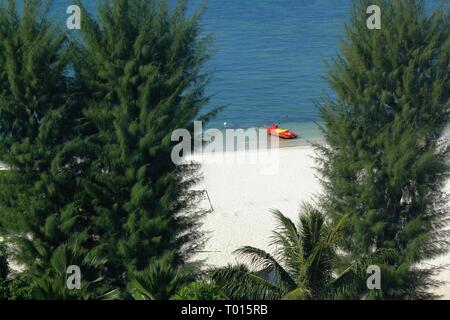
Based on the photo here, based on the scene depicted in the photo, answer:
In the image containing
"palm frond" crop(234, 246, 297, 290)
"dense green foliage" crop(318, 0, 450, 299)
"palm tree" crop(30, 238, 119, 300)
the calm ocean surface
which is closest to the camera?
"palm tree" crop(30, 238, 119, 300)

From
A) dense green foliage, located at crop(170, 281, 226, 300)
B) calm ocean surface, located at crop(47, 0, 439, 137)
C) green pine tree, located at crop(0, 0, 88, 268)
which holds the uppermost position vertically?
calm ocean surface, located at crop(47, 0, 439, 137)

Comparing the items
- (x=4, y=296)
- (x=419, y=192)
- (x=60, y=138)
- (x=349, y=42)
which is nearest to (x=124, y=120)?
(x=60, y=138)

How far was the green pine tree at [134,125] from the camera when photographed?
16.0m

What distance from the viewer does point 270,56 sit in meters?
57.8

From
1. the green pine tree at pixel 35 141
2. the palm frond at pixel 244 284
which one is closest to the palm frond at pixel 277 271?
the palm frond at pixel 244 284

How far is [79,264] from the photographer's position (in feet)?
43.5

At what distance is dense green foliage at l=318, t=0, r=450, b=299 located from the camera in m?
17.0

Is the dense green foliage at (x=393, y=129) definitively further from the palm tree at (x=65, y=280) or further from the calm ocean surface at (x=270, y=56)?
the calm ocean surface at (x=270, y=56)

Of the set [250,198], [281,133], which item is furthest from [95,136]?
[281,133]

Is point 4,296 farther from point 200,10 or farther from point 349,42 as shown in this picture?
point 349,42

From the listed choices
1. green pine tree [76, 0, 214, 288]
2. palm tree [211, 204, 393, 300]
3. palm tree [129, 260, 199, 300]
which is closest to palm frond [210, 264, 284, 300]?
palm tree [211, 204, 393, 300]

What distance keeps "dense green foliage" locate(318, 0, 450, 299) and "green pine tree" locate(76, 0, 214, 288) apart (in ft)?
11.2

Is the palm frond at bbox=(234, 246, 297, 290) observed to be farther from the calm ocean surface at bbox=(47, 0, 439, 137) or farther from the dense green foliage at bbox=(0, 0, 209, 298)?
the calm ocean surface at bbox=(47, 0, 439, 137)

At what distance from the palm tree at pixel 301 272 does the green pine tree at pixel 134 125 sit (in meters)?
3.54
